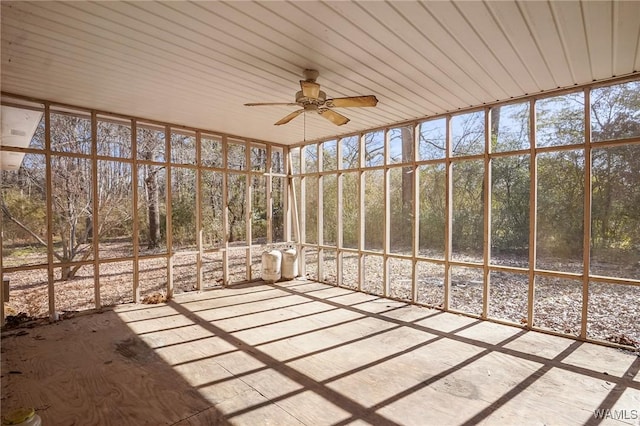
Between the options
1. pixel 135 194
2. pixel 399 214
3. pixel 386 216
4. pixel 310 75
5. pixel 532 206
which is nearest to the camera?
pixel 310 75

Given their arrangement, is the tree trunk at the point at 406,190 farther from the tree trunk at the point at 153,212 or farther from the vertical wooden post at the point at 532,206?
the tree trunk at the point at 153,212

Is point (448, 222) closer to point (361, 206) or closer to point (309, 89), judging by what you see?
point (361, 206)

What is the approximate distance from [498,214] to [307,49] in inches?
252

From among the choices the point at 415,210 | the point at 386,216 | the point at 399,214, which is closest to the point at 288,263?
the point at 386,216

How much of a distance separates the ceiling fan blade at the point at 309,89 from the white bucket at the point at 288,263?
4.46m

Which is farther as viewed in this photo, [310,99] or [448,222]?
[448,222]

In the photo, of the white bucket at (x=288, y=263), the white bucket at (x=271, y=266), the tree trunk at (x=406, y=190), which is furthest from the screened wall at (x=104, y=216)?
the tree trunk at (x=406, y=190)

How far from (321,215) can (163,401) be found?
4.80 m

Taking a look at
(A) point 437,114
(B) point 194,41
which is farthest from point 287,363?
(A) point 437,114

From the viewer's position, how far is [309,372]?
321 centimetres

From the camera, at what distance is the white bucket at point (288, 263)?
7184mm

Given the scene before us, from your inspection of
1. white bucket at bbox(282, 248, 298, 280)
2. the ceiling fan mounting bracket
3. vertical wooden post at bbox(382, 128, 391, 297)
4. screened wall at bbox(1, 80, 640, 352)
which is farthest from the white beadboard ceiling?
white bucket at bbox(282, 248, 298, 280)

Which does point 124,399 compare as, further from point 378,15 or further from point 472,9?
point 472,9

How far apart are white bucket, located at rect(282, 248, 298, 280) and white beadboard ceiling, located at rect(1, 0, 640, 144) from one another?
3.68 metres
